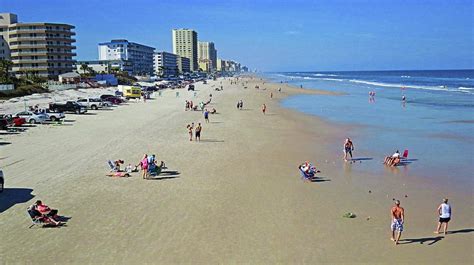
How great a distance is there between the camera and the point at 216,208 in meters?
13.4

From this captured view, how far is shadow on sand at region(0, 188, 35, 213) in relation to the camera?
13.5 meters

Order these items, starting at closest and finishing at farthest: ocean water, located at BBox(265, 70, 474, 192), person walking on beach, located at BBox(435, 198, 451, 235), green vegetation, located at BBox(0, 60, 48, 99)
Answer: person walking on beach, located at BBox(435, 198, 451, 235) < ocean water, located at BBox(265, 70, 474, 192) < green vegetation, located at BBox(0, 60, 48, 99)

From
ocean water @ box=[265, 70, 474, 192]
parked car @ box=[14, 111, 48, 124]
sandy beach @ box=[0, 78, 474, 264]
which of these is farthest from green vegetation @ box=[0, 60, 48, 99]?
ocean water @ box=[265, 70, 474, 192]

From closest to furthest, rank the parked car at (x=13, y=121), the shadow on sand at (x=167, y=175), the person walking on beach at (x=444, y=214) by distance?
the person walking on beach at (x=444, y=214) → the shadow on sand at (x=167, y=175) → the parked car at (x=13, y=121)

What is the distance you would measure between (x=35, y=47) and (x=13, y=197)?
84171 mm

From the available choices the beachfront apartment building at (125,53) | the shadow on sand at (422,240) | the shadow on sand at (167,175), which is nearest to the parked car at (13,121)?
the shadow on sand at (167,175)

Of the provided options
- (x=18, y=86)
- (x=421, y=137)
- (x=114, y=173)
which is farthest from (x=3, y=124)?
(x=18, y=86)

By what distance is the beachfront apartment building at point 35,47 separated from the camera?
3482 inches

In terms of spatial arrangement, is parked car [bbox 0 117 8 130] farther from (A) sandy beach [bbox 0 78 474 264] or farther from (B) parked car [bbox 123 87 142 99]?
(B) parked car [bbox 123 87 142 99]

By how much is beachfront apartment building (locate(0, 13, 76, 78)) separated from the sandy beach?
232 feet

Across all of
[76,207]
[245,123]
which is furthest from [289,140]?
[76,207]

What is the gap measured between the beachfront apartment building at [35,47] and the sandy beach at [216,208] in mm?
70771

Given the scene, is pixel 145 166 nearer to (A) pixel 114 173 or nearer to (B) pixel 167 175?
(B) pixel 167 175

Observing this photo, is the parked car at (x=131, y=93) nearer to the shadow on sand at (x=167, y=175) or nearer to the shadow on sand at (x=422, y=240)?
the shadow on sand at (x=167, y=175)
